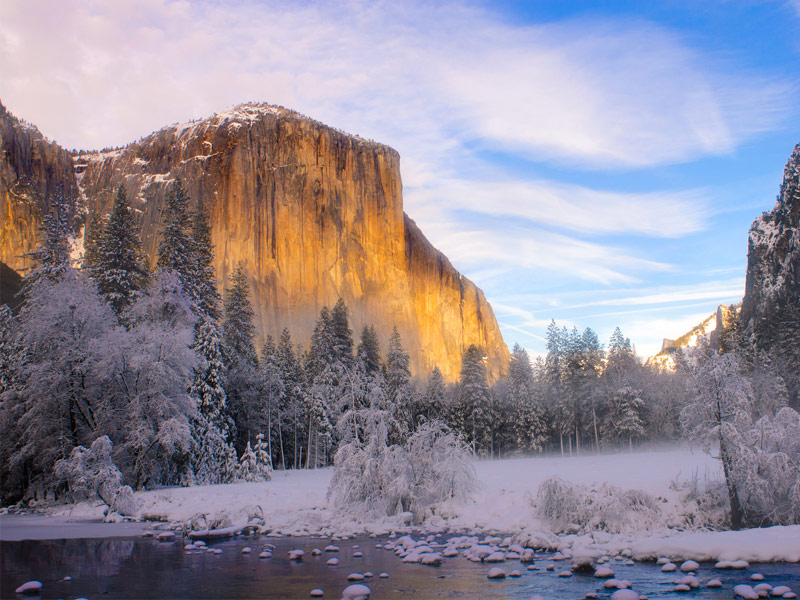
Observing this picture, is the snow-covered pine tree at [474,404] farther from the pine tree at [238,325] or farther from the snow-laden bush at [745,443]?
the snow-laden bush at [745,443]

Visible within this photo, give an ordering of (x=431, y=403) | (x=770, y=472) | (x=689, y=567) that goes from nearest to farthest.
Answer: (x=689, y=567) → (x=770, y=472) → (x=431, y=403)

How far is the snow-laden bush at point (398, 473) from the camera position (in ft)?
57.1

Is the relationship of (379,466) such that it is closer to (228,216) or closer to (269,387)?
Result: (269,387)

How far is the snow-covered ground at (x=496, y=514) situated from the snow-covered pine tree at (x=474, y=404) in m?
19.4

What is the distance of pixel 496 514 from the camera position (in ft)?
55.4

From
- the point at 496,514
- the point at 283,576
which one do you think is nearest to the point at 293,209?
the point at 496,514

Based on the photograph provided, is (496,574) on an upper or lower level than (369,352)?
lower

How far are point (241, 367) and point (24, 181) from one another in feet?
232

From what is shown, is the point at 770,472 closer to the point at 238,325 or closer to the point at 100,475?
the point at 100,475

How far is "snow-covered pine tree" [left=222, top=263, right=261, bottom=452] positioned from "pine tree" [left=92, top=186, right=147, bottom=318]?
6074 millimetres

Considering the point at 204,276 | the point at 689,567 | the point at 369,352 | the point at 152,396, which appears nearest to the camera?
the point at 689,567

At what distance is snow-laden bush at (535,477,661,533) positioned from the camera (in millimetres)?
14781

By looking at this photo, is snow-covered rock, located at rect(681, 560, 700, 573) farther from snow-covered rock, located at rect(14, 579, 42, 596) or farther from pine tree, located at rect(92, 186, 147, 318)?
pine tree, located at rect(92, 186, 147, 318)

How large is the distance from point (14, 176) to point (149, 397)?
7725 cm
